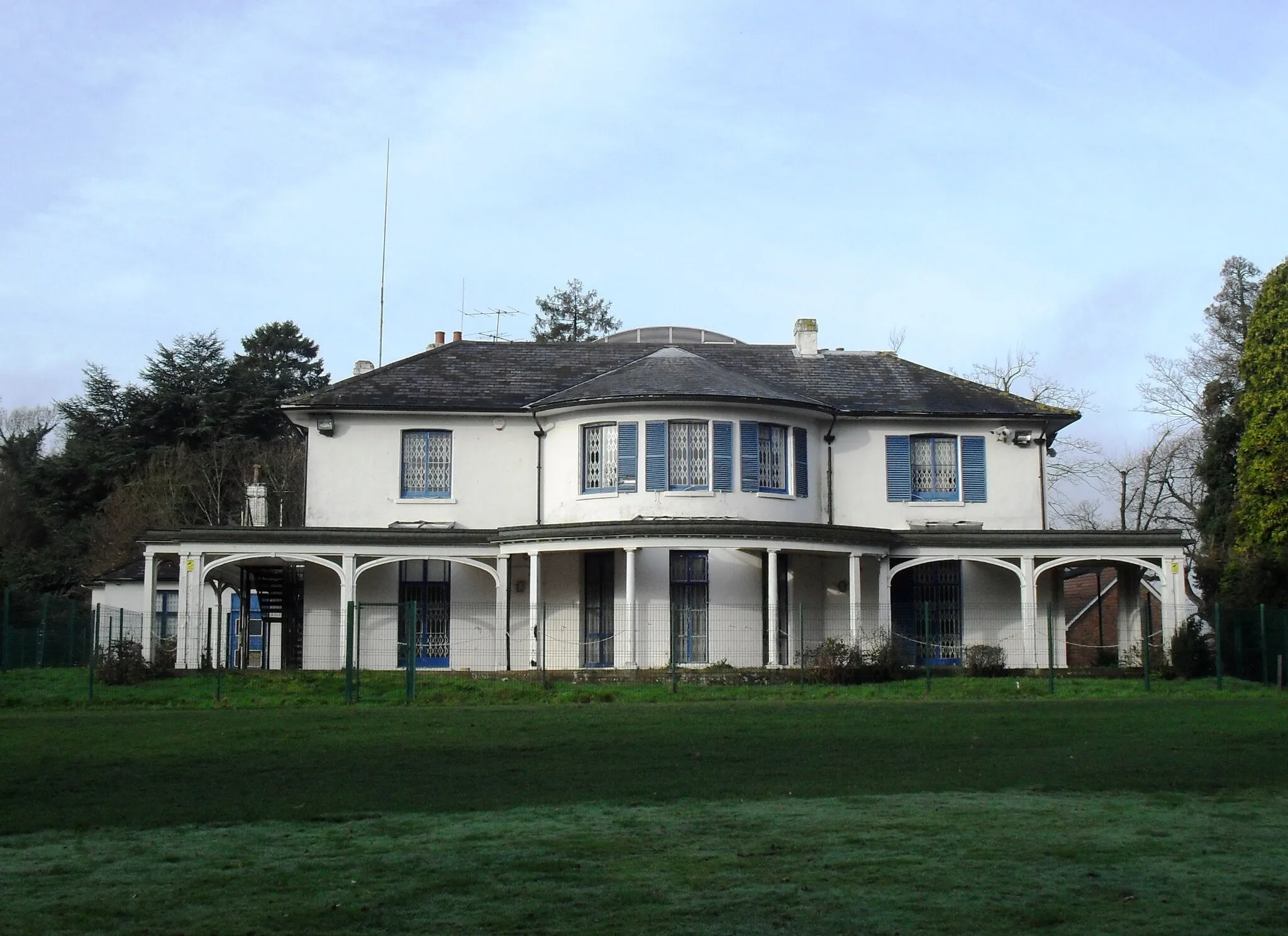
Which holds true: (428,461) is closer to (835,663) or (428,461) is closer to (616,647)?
(616,647)

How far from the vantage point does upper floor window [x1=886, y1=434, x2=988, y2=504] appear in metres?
33.2

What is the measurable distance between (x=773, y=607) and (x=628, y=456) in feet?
14.6

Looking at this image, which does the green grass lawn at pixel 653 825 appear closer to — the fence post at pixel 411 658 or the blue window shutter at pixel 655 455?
the fence post at pixel 411 658

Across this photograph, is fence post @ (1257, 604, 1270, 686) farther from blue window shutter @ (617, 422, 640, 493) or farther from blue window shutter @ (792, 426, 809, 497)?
blue window shutter @ (617, 422, 640, 493)

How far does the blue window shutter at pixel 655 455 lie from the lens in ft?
99.8

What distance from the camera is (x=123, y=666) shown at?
27656 millimetres

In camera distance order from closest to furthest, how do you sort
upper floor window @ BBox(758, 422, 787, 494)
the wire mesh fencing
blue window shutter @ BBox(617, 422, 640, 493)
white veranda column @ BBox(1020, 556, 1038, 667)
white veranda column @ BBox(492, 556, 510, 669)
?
the wire mesh fencing, blue window shutter @ BBox(617, 422, 640, 493), white veranda column @ BBox(1020, 556, 1038, 667), white veranda column @ BBox(492, 556, 510, 669), upper floor window @ BBox(758, 422, 787, 494)

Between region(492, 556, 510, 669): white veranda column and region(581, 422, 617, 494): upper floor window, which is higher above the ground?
region(581, 422, 617, 494): upper floor window

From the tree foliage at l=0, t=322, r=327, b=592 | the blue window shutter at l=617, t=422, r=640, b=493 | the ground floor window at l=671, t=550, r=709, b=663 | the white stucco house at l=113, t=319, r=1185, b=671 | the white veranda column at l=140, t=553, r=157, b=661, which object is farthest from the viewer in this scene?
the tree foliage at l=0, t=322, r=327, b=592

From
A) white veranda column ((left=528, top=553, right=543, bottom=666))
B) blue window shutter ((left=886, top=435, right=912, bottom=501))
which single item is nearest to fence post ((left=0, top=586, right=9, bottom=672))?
white veranda column ((left=528, top=553, right=543, bottom=666))

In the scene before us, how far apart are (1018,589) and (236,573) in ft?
58.4

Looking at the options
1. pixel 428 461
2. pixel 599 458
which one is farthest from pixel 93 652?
pixel 599 458

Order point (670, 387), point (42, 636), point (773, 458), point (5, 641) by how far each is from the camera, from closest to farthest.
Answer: point (670, 387) → point (5, 641) → point (773, 458) → point (42, 636)

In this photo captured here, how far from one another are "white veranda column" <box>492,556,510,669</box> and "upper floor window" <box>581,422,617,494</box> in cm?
231
